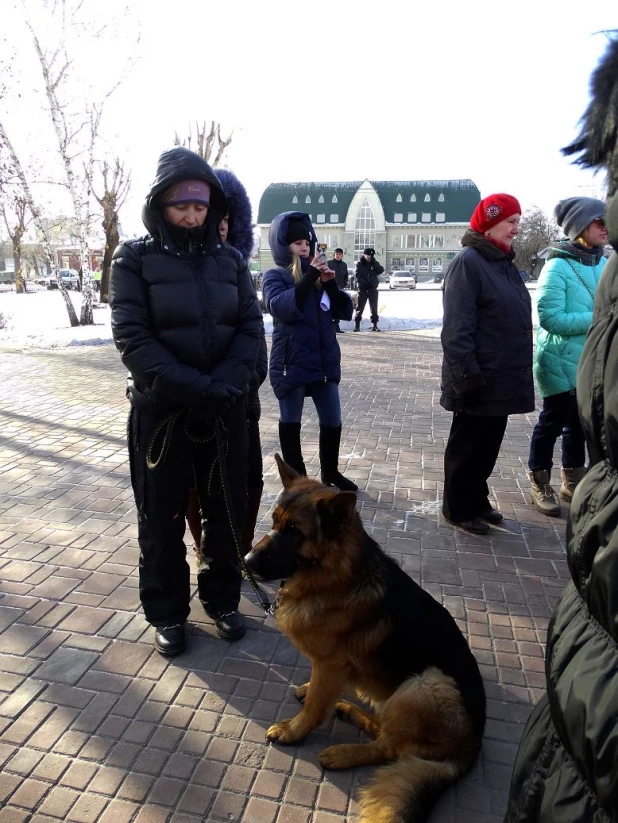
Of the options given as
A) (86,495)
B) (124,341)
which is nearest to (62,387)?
(86,495)

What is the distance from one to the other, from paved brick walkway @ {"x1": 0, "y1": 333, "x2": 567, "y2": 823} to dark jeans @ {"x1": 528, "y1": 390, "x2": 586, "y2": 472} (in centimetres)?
49

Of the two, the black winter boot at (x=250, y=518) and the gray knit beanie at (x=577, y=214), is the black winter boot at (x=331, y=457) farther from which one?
the gray knit beanie at (x=577, y=214)

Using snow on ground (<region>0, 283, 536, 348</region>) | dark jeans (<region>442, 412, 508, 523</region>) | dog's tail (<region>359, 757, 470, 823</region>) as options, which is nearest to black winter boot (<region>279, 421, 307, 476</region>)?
dark jeans (<region>442, 412, 508, 523</region>)

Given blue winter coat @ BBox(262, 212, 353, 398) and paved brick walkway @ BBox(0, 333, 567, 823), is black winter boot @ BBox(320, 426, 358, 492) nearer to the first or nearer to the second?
paved brick walkway @ BBox(0, 333, 567, 823)

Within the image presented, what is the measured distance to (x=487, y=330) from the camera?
4191 millimetres

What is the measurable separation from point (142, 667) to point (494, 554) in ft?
8.60

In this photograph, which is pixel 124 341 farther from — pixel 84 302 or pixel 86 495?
pixel 84 302

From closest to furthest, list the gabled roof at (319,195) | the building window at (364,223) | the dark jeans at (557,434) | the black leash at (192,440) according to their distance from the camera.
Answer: the black leash at (192,440) → the dark jeans at (557,434) → the gabled roof at (319,195) → the building window at (364,223)

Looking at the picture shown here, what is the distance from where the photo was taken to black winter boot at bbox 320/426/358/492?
519cm

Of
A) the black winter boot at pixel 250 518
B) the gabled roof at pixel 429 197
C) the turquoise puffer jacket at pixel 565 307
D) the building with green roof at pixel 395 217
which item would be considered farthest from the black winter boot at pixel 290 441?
the gabled roof at pixel 429 197

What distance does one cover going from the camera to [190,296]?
2.89m

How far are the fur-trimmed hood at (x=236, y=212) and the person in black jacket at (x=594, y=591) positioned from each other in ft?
9.79

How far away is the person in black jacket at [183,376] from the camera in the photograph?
2834mm

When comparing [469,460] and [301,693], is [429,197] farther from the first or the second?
[301,693]
